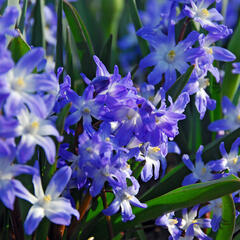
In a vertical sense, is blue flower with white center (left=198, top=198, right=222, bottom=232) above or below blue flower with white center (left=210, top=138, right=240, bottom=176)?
below

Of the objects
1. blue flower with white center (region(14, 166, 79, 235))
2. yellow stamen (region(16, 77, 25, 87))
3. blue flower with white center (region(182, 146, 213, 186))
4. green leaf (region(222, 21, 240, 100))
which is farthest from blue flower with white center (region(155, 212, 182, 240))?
A: green leaf (region(222, 21, 240, 100))

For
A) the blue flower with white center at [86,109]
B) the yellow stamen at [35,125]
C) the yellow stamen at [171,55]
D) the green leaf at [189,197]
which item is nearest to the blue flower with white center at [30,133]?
the yellow stamen at [35,125]

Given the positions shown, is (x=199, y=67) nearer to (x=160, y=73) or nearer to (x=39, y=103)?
(x=160, y=73)

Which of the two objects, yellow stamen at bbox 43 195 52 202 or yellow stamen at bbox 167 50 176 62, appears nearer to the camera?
yellow stamen at bbox 43 195 52 202

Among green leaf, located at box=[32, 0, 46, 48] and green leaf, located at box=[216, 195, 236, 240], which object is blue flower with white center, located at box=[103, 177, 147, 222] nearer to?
green leaf, located at box=[216, 195, 236, 240]

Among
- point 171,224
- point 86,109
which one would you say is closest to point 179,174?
point 171,224
